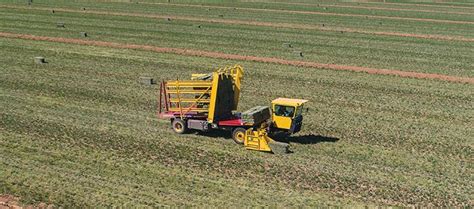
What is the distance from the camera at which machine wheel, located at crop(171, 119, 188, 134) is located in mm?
18750

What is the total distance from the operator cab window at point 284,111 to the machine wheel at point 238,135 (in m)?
1.32

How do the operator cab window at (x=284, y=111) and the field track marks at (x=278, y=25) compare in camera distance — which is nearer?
the operator cab window at (x=284, y=111)

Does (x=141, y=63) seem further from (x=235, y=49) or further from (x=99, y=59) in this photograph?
(x=235, y=49)

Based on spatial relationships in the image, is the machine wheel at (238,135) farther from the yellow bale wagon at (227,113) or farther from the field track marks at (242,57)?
the field track marks at (242,57)

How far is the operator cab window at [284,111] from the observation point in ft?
57.9

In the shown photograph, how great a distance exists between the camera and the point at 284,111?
699 inches

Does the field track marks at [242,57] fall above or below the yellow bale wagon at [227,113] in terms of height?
below

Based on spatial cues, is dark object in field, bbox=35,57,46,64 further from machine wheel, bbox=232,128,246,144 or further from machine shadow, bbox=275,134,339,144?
machine shadow, bbox=275,134,339,144

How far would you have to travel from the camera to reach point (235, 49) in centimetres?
3778

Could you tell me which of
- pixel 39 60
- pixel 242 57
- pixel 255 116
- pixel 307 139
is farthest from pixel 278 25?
pixel 255 116

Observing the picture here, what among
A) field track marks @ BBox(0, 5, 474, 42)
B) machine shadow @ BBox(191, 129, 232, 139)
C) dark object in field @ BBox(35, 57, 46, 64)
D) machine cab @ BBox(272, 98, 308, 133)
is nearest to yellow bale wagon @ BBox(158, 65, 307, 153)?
machine cab @ BBox(272, 98, 308, 133)

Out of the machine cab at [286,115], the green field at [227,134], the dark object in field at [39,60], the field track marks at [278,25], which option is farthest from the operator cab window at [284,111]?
the field track marks at [278,25]

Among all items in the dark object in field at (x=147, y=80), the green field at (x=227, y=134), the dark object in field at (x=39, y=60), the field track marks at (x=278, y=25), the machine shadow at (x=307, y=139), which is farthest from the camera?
the field track marks at (x=278, y=25)

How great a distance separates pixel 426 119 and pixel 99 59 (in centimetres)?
1996
